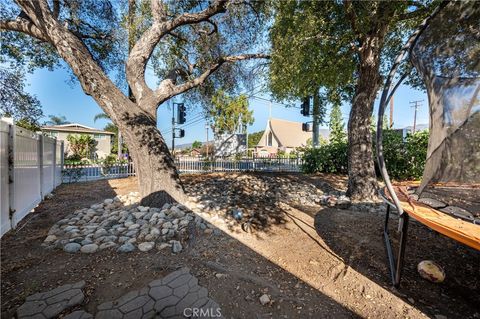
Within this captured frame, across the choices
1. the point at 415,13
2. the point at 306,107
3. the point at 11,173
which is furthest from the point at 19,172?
the point at 306,107

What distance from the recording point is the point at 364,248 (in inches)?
110

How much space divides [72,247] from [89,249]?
0.81 ft

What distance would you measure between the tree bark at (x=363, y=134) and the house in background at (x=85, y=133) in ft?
79.8

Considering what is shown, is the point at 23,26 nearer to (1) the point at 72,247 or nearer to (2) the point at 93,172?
(1) the point at 72,247

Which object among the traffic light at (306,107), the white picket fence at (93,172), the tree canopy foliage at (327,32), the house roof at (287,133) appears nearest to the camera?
the tree canopy foliage at (327,32)

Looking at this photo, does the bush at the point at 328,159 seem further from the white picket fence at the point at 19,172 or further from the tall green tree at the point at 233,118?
the tall green tree at the point at 233,118

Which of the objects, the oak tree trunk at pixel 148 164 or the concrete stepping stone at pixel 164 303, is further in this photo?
the oak tree trunk at pixel 148 164

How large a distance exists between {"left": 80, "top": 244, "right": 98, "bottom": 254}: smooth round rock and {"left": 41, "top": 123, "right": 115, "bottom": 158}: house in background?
22.4m

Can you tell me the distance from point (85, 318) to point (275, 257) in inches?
78.9

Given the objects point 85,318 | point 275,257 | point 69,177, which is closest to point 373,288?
point 275,257

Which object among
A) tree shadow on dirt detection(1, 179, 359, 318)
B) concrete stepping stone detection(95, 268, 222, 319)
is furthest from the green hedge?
concrete stepping stone detection(95, 268, 222, 319)

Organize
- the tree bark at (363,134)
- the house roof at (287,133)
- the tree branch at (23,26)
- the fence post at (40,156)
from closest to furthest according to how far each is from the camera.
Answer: the tree branch at (23,26)
the tree bark at (363,134)
the fence post at (40,156)
the house roof at (287,133)

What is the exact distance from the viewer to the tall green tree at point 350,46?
3930 millimetres

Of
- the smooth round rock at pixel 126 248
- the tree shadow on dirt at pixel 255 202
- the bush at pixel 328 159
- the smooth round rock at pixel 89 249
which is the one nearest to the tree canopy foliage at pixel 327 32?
the tree shadow on dirt at pixel 255 202
